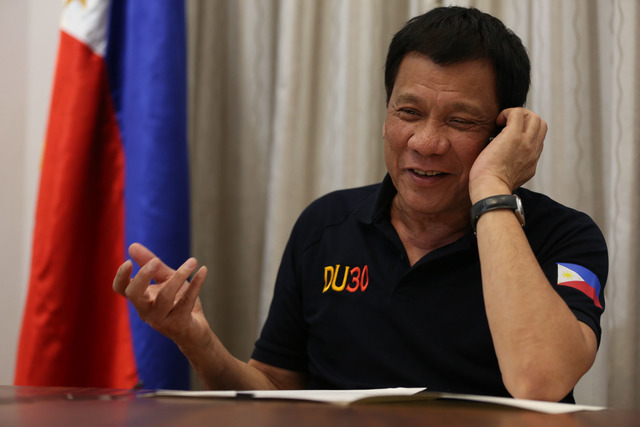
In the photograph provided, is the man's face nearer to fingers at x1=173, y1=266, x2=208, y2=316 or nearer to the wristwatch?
the wristwatch

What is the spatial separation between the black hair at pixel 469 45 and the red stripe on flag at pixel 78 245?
875 millimetres

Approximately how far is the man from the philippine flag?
1.47 ft

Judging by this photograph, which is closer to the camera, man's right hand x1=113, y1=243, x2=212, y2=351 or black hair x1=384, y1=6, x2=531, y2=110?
man's right hand x1=113, y1=243, x2=212, y2=351

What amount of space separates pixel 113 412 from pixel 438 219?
82 cm

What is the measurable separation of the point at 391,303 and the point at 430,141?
32cm

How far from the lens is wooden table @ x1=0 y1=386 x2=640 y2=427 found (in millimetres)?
576

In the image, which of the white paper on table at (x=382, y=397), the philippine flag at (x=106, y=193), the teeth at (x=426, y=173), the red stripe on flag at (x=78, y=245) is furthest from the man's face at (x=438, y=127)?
the red stripe on flag at (x=78, y=245)

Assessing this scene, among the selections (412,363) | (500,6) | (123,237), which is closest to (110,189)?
(123,237)

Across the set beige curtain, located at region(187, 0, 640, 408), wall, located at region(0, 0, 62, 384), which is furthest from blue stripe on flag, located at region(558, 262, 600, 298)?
wall, located at region(0, 0, 62, 384)

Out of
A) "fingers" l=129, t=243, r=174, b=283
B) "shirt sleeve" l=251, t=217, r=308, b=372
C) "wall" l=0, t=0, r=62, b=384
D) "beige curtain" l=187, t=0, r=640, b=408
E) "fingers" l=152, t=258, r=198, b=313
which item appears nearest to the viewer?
"fingers" l=152, t=258, r=198, b=313

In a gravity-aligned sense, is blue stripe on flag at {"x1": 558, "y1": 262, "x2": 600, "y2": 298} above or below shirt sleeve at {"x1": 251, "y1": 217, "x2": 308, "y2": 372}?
above

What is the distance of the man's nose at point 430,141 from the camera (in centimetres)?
121

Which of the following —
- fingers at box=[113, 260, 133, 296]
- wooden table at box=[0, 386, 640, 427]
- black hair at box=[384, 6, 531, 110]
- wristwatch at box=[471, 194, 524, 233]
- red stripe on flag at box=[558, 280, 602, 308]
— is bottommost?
wooden table at box=[0, 386, 640, 427]

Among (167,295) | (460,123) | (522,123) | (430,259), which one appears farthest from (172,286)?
(522,123)
